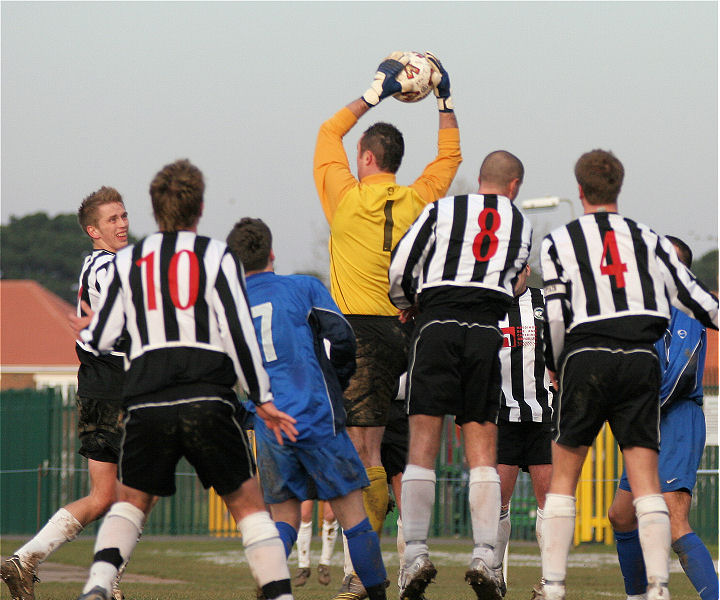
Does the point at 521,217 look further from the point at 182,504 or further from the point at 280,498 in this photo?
the point at 182,504

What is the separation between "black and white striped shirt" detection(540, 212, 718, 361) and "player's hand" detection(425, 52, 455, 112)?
2.14 m

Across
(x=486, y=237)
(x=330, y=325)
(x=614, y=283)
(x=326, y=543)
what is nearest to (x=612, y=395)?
(x=614, y=283)

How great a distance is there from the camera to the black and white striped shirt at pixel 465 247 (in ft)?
22.3

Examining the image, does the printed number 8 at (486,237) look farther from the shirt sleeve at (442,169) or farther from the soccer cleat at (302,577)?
the soccer cleat at (302,577)

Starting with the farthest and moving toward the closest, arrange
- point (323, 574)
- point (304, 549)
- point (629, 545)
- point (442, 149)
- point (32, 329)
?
point (32, 329)
point (304, 549)
point (323, 574)
point (442, 149)
point (629, 545)

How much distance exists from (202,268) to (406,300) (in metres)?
1.81

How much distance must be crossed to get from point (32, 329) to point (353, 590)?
5788cm

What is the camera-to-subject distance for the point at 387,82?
796cm

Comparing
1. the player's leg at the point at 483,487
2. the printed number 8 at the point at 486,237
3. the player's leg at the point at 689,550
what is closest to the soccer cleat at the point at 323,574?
the player's leg at the point at 689,550

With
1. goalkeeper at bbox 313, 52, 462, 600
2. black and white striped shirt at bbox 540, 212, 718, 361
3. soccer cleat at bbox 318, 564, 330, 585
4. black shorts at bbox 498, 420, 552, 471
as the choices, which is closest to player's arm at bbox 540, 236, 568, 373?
black and white striped shirt at bbox 540, 212, 718, 361

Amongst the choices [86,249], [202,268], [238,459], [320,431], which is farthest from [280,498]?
[86,249]

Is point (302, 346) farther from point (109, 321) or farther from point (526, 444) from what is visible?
point (526, 444)

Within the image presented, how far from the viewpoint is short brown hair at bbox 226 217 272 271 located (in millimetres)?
6793

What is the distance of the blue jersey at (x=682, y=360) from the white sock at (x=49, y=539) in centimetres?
431
